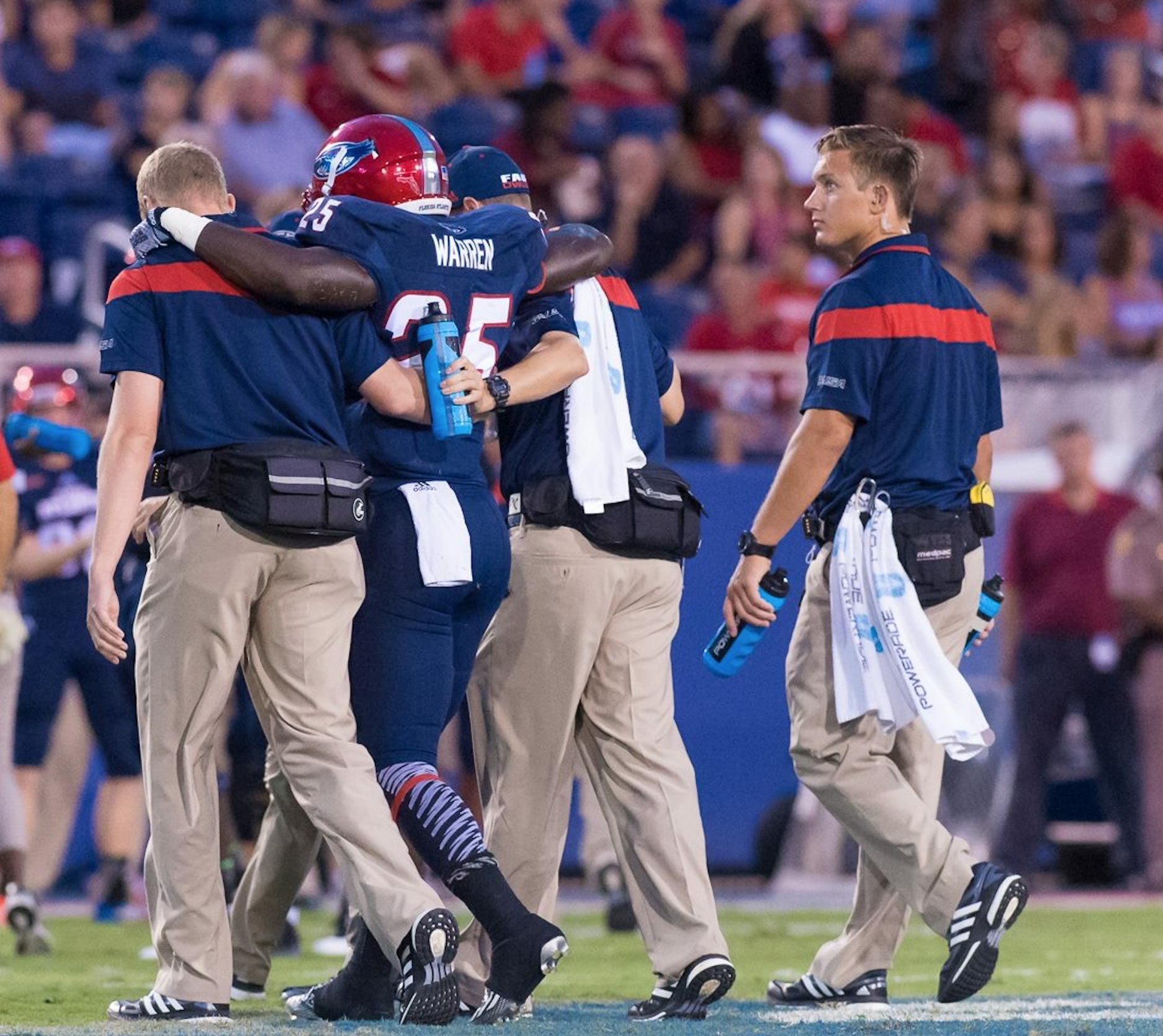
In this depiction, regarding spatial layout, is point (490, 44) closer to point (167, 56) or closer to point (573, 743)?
point (167, 56)

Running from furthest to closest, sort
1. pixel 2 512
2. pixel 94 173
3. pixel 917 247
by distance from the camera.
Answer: pixel 94 173 < pixel 2 512 < pixel 917 247

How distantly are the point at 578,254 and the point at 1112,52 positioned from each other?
10.9m

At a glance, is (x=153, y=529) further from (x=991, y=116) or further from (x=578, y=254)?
(x=991, y=116)

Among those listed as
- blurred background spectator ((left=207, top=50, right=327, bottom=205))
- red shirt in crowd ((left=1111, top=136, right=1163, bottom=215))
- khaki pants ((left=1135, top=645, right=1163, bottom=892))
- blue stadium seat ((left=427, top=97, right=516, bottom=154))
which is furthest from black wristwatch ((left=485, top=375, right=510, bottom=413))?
red shirt in crowd ((left=1111, top=136, right=1163, bottom=215))

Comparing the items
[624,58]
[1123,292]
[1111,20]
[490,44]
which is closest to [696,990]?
[1123,292]

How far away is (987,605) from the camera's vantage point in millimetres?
6133

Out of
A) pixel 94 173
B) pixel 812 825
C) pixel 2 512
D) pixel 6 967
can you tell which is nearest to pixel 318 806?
pixel 2 512

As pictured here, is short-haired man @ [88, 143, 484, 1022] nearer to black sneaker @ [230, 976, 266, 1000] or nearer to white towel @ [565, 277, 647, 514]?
white towel @ [565, 277, 647, 514]

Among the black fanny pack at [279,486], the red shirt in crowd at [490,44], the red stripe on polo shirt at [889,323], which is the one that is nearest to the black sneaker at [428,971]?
the black fanny pack at [279,486]

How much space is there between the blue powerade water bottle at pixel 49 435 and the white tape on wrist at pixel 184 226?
274cm

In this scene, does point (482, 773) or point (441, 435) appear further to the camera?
point (482, 773)

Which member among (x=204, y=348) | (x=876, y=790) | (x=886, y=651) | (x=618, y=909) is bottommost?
(x=618, y=909)

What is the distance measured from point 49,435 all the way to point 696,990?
3.52 m

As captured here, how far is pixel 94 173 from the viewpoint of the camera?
12.0 metres
